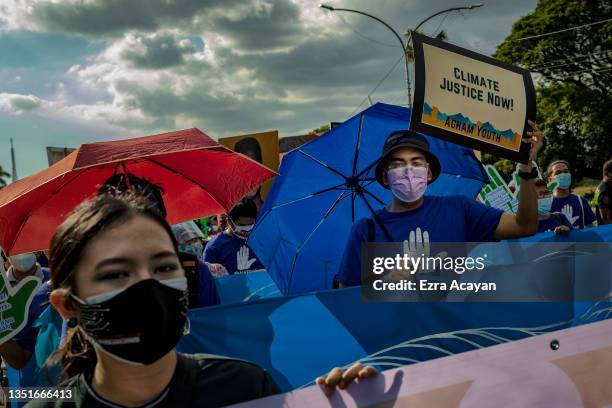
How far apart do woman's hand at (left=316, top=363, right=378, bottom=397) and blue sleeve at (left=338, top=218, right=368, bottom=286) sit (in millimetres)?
1553

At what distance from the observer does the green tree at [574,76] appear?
30141 mm

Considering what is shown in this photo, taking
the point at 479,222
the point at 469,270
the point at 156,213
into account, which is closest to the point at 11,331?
the point at 156,213

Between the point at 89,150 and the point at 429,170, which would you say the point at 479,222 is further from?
the point at 89,150

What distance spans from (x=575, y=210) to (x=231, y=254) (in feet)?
11.5

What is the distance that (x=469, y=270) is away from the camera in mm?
3096

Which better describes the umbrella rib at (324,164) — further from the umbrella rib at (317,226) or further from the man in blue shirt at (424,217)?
the man in blue shirt at (424,217)

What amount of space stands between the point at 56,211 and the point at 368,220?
6.36 ft

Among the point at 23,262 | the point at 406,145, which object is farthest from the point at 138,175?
the point at 406,145

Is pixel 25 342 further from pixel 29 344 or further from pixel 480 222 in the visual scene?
pixel 480 222

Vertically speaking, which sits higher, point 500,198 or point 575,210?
point 500,198

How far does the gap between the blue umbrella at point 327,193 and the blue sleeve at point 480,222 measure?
1.27 m

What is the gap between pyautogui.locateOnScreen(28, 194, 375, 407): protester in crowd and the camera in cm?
163

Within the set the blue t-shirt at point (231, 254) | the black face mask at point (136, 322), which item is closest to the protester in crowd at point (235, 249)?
the blue t-shirt at point (231, 254)

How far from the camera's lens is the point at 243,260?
18.9 ft
